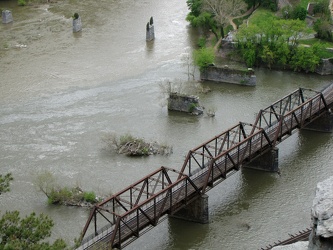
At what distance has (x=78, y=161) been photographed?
4272 centimetres

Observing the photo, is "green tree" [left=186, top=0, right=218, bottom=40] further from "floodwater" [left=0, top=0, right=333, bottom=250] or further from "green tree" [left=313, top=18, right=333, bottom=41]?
"green tree" [left=313, top=18, right=333, bottom=41]

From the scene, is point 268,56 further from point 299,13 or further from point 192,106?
point 192,106

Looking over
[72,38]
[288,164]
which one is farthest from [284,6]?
[288,164]

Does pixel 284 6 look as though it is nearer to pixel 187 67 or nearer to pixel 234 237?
pixel 187 67

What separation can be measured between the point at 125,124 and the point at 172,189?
13.8 metres

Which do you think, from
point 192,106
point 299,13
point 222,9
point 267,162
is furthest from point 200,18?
point 267,162

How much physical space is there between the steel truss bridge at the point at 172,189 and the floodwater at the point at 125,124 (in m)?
1.75

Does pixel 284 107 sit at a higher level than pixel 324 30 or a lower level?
lower

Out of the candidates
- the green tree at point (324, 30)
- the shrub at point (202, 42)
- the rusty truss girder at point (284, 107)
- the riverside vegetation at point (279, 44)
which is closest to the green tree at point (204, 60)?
the riverside vegetation at point (279, 44)

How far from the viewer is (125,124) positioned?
48344 mm

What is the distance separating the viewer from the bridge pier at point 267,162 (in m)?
40.7

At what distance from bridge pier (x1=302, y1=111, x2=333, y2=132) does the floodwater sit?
56 centimetres

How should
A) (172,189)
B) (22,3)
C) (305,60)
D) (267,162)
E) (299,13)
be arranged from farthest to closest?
(22,3) → (299,13) → (305,60) → (267,162) → (172,189)

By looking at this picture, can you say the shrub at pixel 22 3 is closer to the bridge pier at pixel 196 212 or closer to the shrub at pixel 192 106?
the shrub at pixel 192 106
